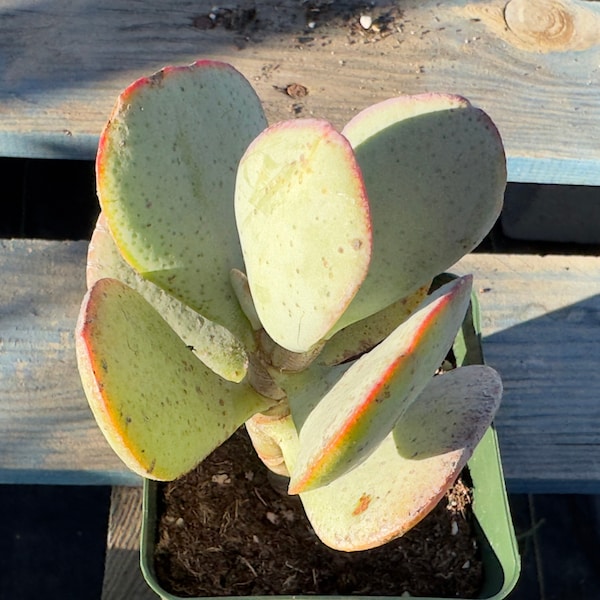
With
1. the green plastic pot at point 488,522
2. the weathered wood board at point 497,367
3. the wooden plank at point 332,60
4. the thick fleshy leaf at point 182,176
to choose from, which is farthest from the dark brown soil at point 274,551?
the wooden plank at point 332,60

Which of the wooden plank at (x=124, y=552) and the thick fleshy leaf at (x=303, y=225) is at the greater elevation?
the thick fleshy leaf at (x=303, y=225)

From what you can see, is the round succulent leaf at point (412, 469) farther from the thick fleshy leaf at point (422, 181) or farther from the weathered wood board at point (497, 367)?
the weathered wood board at point (497, 367)

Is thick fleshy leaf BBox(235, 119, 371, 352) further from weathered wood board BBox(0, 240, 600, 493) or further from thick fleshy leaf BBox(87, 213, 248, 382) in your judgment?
weathered wood board BBox(0, 240, 600, 493)

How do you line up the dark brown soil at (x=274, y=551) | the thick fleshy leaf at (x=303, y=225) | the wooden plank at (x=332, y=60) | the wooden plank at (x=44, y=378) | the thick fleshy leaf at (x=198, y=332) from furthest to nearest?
the wooden plank at (x=332, y=60) → the wooden plank at (x=44, y=378) → the dark brown soil at (x=274, y=551) → the thick fleshy leaf at (x=198, y=332) → the thick fleshy leaf at (x=303, y=225)

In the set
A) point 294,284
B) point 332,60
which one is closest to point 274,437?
point 294,284

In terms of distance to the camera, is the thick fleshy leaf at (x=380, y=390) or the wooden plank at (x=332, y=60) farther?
the wooden plank at (x=332, y=60)

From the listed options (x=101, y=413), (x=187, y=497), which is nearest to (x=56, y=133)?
(x=187, y=497)

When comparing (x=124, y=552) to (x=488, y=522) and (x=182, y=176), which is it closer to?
(x=488, y=522)
